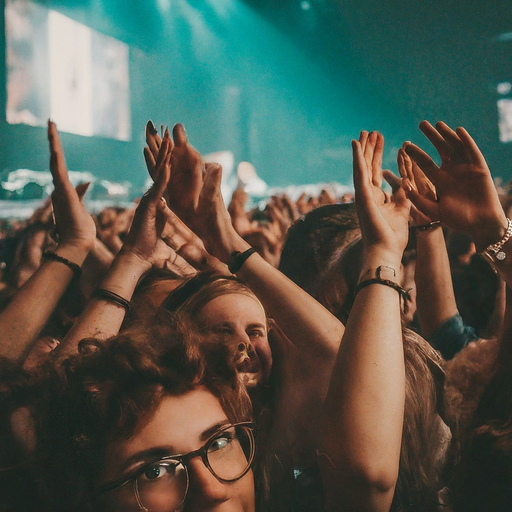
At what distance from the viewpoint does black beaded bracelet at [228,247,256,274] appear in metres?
0.69

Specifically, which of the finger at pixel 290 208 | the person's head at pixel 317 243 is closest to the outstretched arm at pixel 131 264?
the person's head at pixel 317 243

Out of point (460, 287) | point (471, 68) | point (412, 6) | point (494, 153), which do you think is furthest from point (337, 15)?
point (460, 287)

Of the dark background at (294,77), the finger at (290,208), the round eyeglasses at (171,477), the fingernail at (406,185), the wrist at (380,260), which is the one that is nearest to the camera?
the round eyeglasses at (171,477)

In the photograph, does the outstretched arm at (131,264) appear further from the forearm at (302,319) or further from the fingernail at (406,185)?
the fingernail at (406,185)

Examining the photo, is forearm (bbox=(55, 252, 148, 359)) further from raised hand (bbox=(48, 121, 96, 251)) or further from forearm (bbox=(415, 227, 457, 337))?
forearm (bbox=(415, 227, 457, 337))

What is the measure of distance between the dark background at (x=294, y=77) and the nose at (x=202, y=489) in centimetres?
568

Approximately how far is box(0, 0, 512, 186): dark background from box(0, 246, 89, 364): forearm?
17.0 ft

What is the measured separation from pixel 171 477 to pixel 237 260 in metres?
0.33

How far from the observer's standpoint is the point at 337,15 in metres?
7.40

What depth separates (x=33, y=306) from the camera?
2.51 ft

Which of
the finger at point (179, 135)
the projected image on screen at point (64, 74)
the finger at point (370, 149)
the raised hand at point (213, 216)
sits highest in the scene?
the projected image on screen at point (64, 74)

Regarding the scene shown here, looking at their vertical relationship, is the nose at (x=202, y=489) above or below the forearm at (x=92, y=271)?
below

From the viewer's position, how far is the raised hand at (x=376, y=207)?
0.64 metres

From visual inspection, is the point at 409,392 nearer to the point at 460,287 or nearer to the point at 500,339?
the point at 500,339
